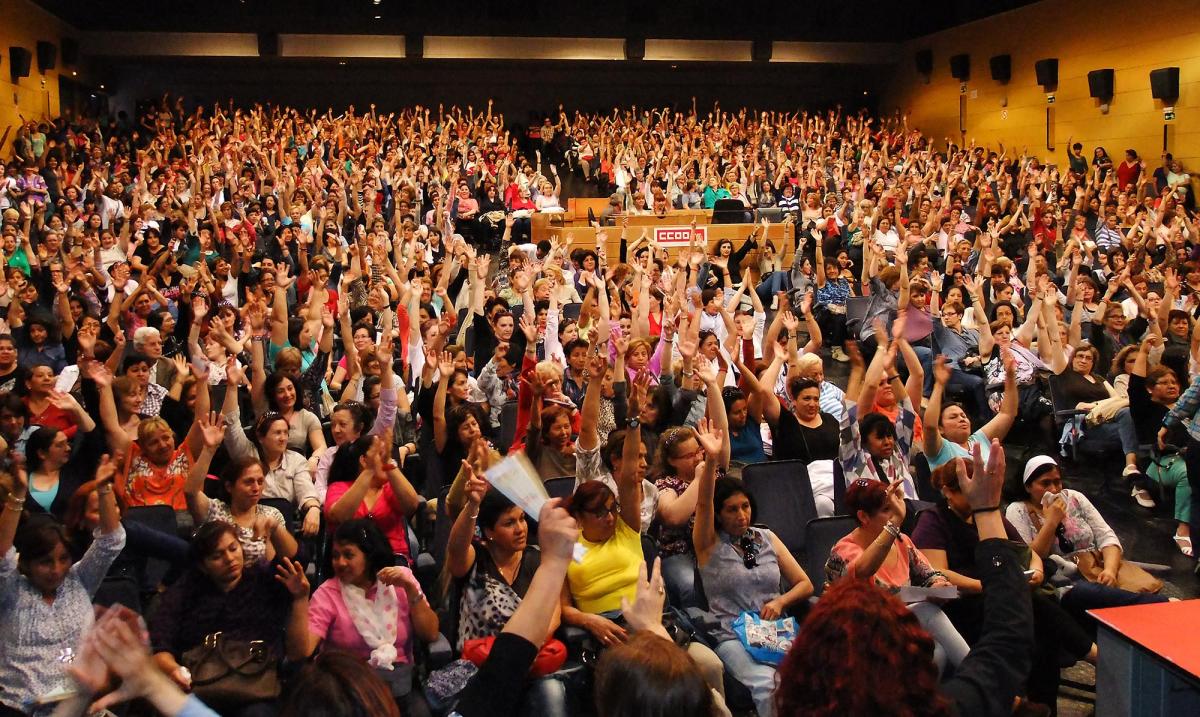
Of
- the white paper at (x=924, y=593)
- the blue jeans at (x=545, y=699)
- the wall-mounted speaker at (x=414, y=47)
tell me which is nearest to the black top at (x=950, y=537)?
the white paper at (x=924, y=593)

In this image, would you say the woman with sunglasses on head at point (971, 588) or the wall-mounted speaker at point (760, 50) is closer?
the woman with sunglasses on head at point (971, 588)

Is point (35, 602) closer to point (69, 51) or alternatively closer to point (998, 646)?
point (998, 646)

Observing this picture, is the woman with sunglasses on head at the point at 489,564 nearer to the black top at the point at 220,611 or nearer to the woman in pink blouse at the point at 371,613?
the woman in pink blouse at the point at 371,613

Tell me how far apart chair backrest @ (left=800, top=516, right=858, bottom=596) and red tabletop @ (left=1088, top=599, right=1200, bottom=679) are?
94 centimetres

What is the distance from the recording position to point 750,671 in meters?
2.90

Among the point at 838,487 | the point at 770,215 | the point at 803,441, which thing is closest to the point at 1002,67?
the point at 770,215

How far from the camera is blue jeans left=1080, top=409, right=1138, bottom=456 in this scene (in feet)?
17.5

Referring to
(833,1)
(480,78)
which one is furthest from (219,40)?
(833,1)

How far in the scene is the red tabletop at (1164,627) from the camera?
232 cm

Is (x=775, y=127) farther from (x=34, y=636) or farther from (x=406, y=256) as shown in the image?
(x=34, y=636)

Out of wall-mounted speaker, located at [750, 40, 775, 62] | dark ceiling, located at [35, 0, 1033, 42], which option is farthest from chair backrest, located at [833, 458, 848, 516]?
wall-mounted speaker, located at [750, 40, 775, 62]

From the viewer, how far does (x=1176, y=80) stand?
13.0 meters

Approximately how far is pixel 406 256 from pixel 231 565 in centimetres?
516

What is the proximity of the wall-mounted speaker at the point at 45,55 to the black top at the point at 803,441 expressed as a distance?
14061 mm
